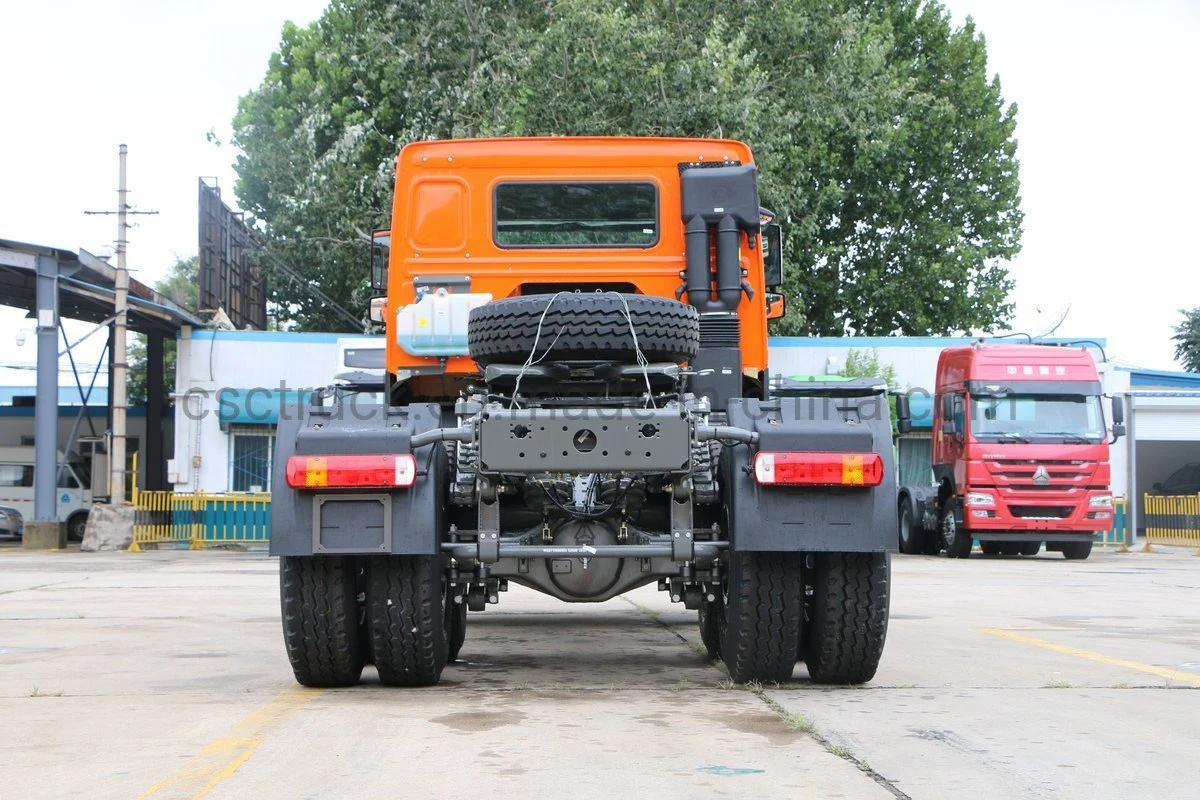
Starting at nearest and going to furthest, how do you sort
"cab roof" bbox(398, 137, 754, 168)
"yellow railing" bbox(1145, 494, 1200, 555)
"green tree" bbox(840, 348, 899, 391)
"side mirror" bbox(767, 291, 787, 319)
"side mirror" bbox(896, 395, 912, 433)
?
"cab roof" bbox(398, 137, 754, 168) < "side mirror" bbox(767, 291, 787, 319) < "side mirror" bbox(896, 395, 912, 433) < "green tree" bbox(840, 348, 899, 391) < "yellow railing" bbox(1145, 494, 1200, 555)

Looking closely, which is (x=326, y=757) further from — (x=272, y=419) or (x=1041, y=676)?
(x=272, y=419)

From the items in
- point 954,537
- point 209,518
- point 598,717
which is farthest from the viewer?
point 209,518

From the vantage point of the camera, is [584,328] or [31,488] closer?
[584,328]

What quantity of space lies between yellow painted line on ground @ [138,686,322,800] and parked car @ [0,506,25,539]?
90.2ft

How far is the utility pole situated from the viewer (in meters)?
28.5

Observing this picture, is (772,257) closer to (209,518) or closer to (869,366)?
(209,518)

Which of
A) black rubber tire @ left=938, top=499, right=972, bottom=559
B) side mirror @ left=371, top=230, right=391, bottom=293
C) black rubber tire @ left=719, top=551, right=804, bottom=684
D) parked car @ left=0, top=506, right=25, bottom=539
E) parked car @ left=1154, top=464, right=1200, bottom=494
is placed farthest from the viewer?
parked car @ left=1154, top=464, right=1200, bottom=494

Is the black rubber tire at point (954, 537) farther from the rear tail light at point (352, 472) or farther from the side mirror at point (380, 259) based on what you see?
the rear tail light at point (352, 472)

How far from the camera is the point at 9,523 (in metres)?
32.4

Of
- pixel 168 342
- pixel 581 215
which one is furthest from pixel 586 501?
pixel 168 342

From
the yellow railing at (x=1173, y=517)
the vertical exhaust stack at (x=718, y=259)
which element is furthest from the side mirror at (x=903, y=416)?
the yellow railing at (x=1173, y=517)

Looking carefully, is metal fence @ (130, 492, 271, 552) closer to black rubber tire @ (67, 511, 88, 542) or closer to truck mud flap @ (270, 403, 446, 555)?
black rubber tire @ (67, 511, 88, 542)

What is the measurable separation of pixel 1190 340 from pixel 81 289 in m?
59.2

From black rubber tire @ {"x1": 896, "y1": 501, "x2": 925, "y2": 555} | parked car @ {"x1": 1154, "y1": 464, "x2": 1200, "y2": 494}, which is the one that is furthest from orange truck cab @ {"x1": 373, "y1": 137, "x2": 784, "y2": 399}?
parked car @ {"x1": 1154, "y1": 464, "x2": 1200, "y2": 494}
